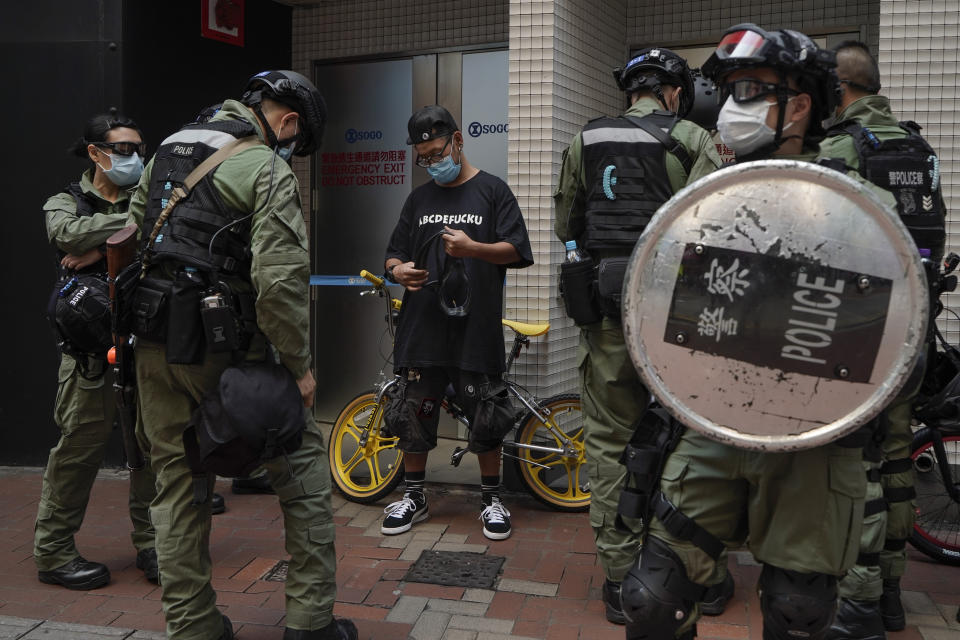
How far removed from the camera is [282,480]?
3.63 metres

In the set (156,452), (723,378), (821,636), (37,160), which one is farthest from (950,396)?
(37,160)

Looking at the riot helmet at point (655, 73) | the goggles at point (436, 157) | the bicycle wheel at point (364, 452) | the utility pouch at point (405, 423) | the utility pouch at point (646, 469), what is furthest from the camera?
the bicycle wheel at point (364, 452)

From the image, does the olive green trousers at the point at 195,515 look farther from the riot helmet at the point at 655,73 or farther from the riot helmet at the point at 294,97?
the riot helmet at the point at 655,73

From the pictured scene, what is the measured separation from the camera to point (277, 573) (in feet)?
15.3

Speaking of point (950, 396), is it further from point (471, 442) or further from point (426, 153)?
point (426, 153)

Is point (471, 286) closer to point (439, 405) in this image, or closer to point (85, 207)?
point (439, 405)

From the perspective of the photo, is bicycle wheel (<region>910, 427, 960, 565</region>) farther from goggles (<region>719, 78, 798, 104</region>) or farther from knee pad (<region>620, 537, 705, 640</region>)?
goggles (<region>719, 78, 798, 104</region>)

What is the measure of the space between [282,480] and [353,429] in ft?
7.48

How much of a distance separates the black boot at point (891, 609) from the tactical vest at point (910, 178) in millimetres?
1404

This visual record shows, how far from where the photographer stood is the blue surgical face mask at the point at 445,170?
16.9 ft

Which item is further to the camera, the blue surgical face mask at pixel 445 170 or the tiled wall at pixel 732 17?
the tiled wall at pixel 732 17

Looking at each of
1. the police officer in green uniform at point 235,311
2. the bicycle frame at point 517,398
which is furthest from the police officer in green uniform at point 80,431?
the bicycle frame at point 517,398

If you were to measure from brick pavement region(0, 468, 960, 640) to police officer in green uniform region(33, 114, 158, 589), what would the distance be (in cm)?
12

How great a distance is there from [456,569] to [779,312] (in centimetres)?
274
